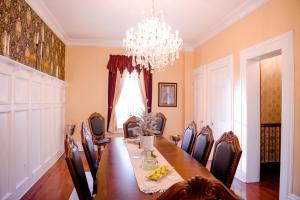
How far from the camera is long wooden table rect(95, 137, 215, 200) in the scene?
1.42m

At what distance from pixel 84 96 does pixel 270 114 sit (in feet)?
14.0

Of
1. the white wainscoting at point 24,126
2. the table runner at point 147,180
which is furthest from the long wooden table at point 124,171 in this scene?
the white wainscoting at point 24,126

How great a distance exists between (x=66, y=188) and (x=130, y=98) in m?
2.98

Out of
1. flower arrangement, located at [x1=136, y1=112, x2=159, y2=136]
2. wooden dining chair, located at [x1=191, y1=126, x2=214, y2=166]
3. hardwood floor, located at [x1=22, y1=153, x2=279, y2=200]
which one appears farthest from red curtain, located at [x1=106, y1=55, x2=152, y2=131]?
wooden dining chair, located at [x1=191, y1=126, x2=214, y2=166]

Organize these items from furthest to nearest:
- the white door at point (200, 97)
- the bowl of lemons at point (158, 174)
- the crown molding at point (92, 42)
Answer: the crown molding at point (92, 42) → the white door at point (200, 97) → the bowl of lemons at point (158, 174)

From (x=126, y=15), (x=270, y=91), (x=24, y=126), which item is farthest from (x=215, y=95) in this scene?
(x=24, y=126)

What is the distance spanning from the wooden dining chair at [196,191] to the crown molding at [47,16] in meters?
3.46

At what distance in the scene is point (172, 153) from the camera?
100 inches

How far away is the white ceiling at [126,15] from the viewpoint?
3.43m

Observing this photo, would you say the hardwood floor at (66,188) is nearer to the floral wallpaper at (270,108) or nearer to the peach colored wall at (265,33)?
the floral wallpaper at (270,108)

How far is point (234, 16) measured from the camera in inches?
151

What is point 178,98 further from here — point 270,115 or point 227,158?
point 227,158

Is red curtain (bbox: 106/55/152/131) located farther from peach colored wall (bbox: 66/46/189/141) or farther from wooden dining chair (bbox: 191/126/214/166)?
wooden dining chair (bbox: 191/126/214/166)

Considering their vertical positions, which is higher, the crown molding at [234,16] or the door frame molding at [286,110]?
the crown molding at [234,16]
